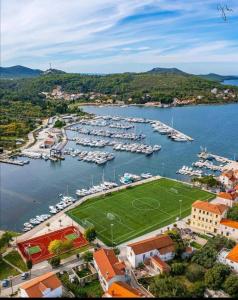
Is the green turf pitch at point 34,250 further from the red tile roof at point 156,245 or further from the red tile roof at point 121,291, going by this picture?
the red tile roof at point 121,291

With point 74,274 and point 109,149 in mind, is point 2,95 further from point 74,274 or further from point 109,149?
point 74,274

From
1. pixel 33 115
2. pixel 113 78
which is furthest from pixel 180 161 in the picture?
pixel 113 78

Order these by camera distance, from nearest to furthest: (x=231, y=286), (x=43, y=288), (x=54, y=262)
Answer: (x=43, y=288) → (x=231, y=286) → (x=54, y=262)

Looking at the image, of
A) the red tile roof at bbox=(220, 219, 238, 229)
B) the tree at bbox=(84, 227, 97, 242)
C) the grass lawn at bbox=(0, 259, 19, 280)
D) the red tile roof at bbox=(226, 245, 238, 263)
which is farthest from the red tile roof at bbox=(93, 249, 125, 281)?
the red tile roof at bbox=(220, 219, 238, 229)

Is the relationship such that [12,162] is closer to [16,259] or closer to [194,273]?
[16,259]

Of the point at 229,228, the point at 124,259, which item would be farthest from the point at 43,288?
the point at 229,228

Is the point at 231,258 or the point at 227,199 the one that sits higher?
the point at 227,199

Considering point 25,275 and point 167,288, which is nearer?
point 167,288

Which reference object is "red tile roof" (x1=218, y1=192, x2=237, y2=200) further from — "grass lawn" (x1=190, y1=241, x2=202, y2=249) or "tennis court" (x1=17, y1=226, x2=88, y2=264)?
"tennis court" (x1=17, y1=226, x2=88, y2=264)
